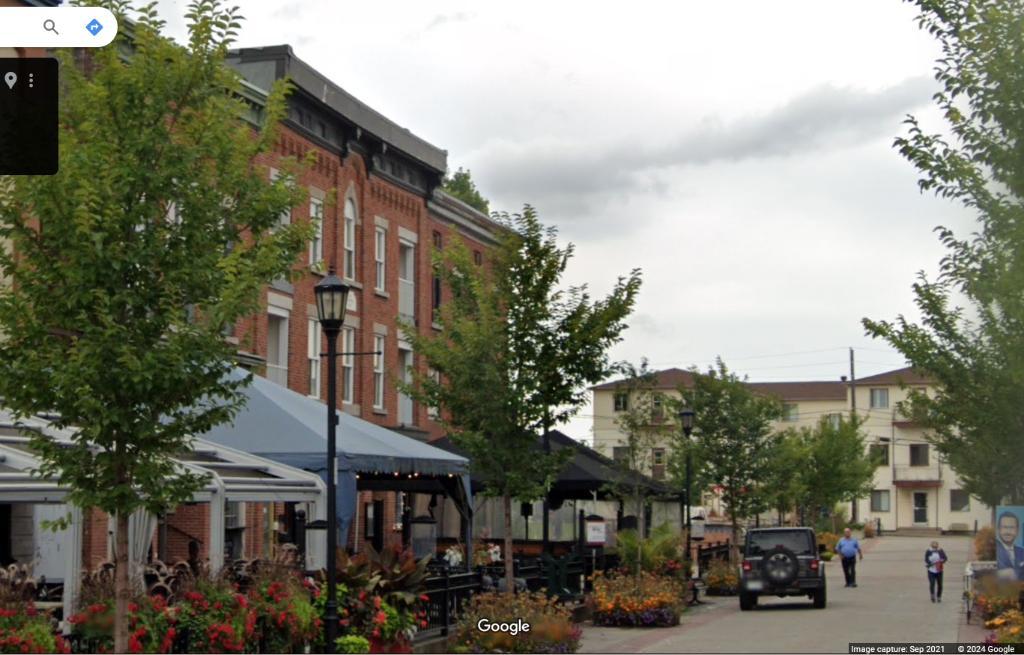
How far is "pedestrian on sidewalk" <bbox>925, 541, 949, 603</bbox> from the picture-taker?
33125 millimetres

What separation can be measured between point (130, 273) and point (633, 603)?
1568cm

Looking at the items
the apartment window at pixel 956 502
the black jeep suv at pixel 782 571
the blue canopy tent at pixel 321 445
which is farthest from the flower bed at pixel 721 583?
the apartment window at pixel 956 502

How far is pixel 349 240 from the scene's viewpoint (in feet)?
125

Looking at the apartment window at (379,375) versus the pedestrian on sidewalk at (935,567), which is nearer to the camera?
the pedestrian on sidewalk at (935,567)

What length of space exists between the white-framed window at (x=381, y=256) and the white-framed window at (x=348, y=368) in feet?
6.80

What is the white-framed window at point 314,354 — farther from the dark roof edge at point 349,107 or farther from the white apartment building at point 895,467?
the white apartment building at point 895,467

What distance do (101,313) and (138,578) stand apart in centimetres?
343

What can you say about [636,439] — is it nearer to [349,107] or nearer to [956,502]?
[349,107]

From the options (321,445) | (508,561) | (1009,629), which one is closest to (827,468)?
(508,561)

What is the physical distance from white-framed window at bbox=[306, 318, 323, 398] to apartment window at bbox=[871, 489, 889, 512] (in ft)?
265

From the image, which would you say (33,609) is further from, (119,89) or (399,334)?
(399,334)

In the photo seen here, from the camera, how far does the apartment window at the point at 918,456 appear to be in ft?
358

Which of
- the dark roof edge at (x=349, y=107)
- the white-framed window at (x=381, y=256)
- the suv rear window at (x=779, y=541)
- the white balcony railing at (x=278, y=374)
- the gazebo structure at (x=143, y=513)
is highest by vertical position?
the dark roof edge at (x=349, y=107)

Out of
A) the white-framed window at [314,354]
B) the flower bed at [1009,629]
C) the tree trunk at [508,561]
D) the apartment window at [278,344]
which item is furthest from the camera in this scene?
the white-framed window at [314,354]
